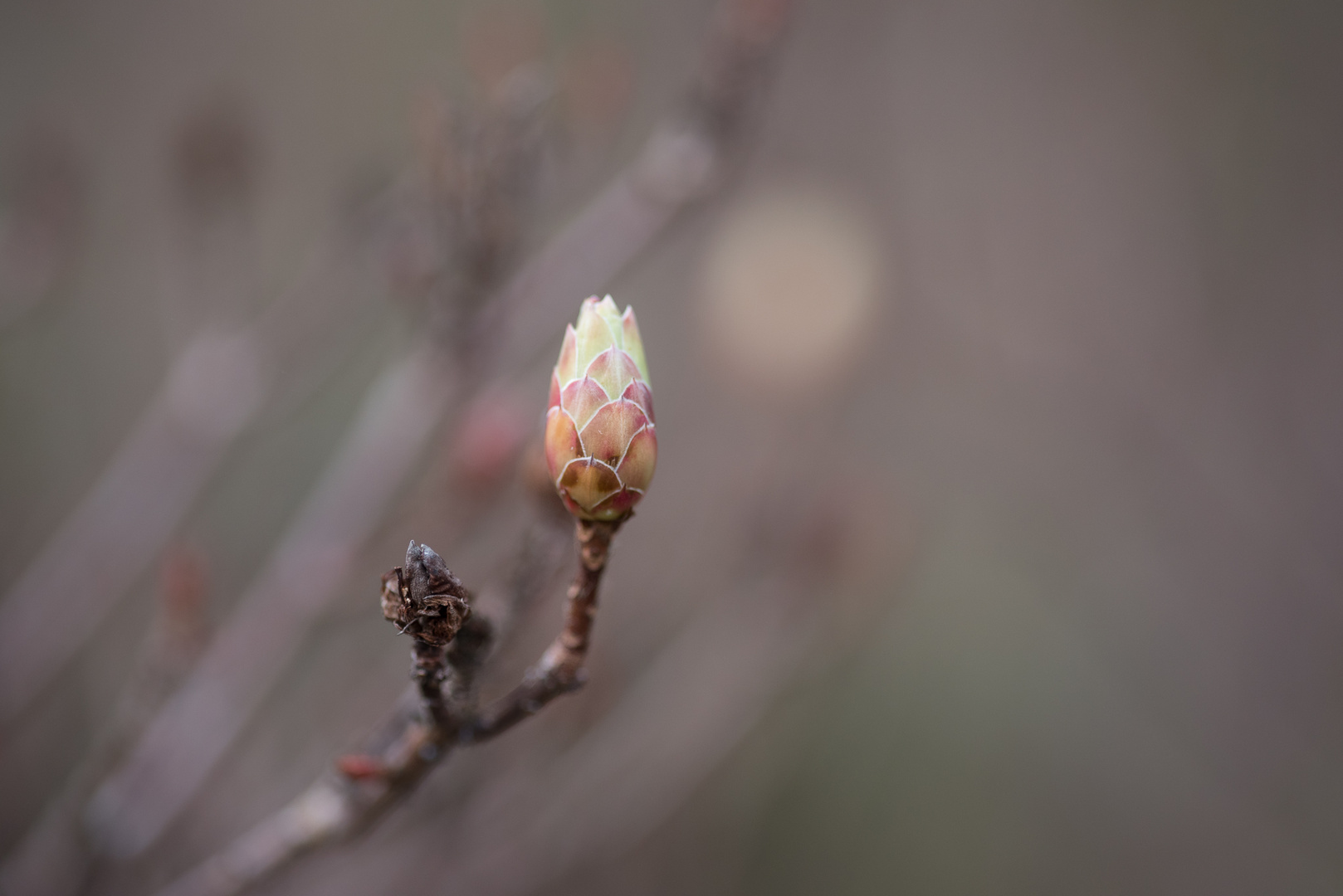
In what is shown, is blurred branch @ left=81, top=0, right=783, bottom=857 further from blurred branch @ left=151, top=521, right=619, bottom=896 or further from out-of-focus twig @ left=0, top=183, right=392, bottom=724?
blurred branch @ left=151, top=521, right=619, bottom=896

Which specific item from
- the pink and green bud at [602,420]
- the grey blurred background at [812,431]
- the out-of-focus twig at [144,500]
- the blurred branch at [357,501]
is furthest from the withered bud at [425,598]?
the out-of-focus twig at [144,500]

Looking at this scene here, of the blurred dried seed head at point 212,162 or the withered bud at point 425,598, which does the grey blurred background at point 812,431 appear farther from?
the withered bud at point 425,598

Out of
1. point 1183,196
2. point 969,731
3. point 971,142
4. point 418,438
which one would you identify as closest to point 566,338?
point 418,438

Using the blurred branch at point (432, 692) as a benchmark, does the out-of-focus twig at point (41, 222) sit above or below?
above

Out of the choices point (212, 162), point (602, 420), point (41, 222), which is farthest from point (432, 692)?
point (41, 222)

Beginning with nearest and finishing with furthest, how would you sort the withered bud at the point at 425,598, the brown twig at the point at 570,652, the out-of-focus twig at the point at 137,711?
the withered bud at the point at 425,598 → the brown twig at the point at 570,652 → the out-of-focus twig at the point at 137,711

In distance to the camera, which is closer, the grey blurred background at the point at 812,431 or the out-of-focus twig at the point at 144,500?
the out-of-focus twig at the point at 144,500

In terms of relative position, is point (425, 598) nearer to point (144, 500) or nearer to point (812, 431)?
point (144, 500)

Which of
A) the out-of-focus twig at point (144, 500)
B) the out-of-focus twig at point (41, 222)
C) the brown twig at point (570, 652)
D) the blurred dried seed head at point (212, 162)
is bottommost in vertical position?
the brown twig at point (570, 652)

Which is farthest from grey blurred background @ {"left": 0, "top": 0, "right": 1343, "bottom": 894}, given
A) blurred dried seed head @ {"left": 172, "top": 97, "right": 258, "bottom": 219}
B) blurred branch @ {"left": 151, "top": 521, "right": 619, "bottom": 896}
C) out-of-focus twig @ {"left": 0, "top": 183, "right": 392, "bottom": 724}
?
blurred branch @ {"left": 151, "top": 521, "right": 619, "bottom": 896}
